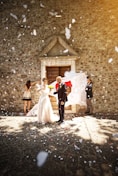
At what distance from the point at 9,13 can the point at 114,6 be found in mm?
5403

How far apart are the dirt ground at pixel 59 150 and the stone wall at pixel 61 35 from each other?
3767mm

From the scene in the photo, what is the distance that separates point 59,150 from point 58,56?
21.6 feet

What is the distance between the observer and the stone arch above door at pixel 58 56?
1015cm

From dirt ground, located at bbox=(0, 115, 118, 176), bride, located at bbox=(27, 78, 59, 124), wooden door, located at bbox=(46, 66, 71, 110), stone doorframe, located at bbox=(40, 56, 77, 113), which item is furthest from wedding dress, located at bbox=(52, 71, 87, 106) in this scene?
dirt ground, located at bbox=(0, 115, 118, 176)

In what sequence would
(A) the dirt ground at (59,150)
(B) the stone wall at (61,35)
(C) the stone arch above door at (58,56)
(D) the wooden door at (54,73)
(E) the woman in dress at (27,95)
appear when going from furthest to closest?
(D) the wooden door at (54,73) → (C) the stone arch above door at (58,56) → (B) the stone wall at (61,35) → (E) the woman in dress at (27,95) → (A) the dirt ground at (59,150)

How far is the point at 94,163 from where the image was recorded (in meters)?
3.68

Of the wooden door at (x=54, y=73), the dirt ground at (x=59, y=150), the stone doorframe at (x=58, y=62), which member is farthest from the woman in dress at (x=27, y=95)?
the dirt ground at (x=59, y=150)

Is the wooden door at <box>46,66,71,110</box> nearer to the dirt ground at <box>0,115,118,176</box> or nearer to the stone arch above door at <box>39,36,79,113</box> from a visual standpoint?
the stone arch above door at <box>39,36,79,113</box>

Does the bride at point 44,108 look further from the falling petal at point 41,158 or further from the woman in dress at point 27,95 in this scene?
the falling petal at point 41,158

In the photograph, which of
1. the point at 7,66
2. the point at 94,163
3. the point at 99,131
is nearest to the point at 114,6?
the point at 7,66

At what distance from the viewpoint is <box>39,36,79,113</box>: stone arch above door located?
1015 centimetres

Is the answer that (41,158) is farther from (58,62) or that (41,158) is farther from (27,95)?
(58,62)

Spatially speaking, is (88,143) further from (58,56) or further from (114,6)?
(114,6)

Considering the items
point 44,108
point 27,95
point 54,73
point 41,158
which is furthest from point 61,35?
point 41,158
